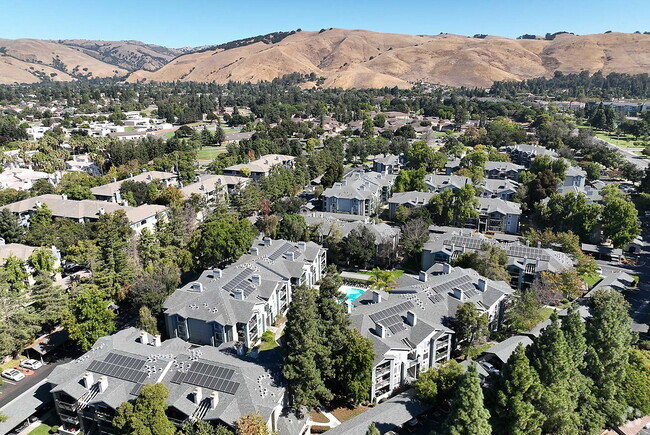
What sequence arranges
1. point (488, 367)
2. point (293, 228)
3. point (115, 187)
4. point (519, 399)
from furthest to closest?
point (115, 187) → point (293, 228) → point (488, 367) → point (519, 399)

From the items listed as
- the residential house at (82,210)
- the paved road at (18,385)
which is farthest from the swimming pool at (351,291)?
the residential house at (82,210)

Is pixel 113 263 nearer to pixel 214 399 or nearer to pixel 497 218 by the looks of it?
pixel 214 399

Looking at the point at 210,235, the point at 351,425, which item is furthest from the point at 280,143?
the point at 351,425

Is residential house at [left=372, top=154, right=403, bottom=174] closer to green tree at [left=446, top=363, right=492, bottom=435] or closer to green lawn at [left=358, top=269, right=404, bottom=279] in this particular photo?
green lawn at [left=358, top=269, right=404, bottom=279]

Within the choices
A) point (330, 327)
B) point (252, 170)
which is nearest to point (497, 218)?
point (330, 327)

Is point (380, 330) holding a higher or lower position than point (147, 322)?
higher

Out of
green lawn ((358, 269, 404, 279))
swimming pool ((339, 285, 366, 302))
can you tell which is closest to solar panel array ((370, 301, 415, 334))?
swimming pool ((339, 285, 366, 302))
